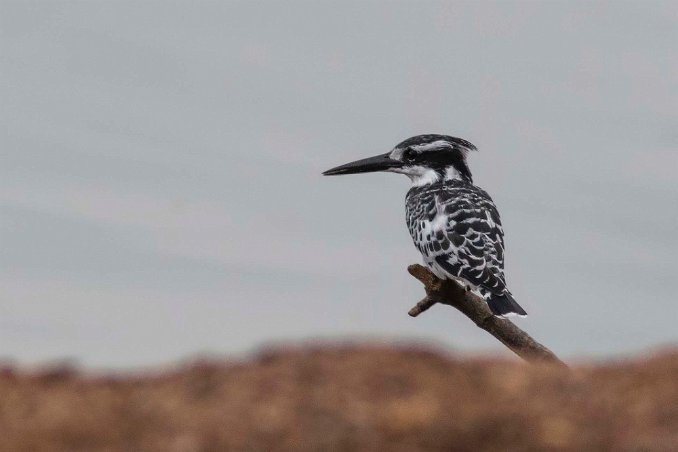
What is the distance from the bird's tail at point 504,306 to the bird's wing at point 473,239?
102 millimetres

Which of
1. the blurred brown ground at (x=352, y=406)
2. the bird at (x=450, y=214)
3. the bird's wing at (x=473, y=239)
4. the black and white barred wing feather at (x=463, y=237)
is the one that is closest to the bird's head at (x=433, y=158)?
the bird at (x=450, y=214)

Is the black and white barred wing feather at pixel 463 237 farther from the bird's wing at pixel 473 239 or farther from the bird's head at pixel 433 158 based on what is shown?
the bird's head at pixel 433 158

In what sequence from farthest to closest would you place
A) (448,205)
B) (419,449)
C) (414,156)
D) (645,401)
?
(414,156)
(448,205)
(645,401)
(419,449)

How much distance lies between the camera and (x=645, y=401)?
607 centimetres

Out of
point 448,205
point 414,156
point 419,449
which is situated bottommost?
point 419,449

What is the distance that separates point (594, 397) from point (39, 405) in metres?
3.46

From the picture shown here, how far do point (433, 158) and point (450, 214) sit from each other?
59.5 inches

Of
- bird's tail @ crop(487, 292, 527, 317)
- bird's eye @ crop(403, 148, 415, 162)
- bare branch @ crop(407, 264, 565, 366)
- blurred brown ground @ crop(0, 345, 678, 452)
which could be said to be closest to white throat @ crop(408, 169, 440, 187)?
bird's eye @ crop(403, 148, 415, 162)

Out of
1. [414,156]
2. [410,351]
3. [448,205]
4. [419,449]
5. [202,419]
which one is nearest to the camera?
[419,449]

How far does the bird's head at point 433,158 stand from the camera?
561 inches

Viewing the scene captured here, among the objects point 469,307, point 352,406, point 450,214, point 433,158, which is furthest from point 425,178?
point 352,406

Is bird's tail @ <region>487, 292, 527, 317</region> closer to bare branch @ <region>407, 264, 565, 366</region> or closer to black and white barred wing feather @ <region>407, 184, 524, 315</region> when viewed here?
black and white barred wing feather @ <region>407, 184, 524, 315</region>

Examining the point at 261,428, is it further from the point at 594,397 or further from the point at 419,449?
the point at 594,397

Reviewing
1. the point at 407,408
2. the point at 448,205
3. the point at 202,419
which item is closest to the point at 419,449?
the point at 407,408
